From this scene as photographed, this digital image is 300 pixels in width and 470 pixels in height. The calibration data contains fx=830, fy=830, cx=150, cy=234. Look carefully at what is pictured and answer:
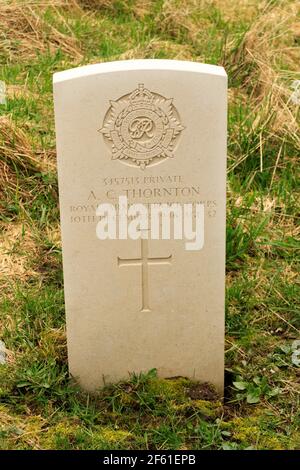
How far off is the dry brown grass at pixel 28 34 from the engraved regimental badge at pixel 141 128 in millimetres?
3023

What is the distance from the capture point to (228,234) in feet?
14.0

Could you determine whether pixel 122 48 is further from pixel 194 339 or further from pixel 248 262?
pixel 194 339

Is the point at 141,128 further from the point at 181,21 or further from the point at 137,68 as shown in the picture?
the point at 181,21

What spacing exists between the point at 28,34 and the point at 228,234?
106 inches

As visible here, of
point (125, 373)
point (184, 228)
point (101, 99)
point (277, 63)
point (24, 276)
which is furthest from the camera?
point (277, 63)

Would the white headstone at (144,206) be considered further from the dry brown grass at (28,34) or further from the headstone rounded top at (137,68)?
the dry brown grass at (28,34)

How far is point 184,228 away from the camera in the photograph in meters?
3.29

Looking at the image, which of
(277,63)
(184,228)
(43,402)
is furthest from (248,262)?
(277,63)

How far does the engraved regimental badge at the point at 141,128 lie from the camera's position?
10.2 ft

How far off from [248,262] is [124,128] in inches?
55.0

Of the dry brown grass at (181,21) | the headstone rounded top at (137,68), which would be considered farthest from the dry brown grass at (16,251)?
the dry brown grass at (181,21)

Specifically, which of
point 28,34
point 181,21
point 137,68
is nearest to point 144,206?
point 137,68

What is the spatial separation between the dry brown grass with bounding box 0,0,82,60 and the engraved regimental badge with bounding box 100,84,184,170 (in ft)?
9.92

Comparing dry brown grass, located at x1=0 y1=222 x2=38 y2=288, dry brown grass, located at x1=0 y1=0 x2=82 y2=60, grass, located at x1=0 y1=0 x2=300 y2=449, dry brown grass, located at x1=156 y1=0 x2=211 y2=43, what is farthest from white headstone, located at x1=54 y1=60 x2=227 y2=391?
dry brown grass, located at x1=156 y1=0 x2=211 y2=43
